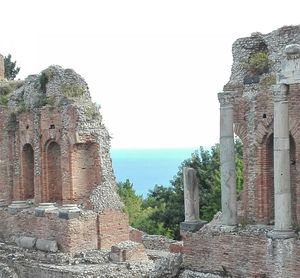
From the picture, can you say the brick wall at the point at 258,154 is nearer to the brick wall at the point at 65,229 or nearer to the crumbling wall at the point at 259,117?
the crumbling wall at the point at 259,117

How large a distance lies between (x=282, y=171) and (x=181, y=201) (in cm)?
2020

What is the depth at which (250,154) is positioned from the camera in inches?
641

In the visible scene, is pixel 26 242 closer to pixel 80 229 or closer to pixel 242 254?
pixel 80 229

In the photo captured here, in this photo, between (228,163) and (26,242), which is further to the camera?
(26,242)

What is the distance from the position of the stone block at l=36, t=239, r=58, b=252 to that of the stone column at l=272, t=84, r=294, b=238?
8113 mm

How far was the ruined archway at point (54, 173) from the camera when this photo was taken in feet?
73.6

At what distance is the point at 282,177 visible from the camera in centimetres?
1467

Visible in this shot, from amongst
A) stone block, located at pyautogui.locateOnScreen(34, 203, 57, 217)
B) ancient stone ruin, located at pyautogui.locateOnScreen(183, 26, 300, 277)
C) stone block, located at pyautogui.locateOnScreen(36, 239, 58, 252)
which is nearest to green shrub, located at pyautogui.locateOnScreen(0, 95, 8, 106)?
stone block, located at pyautogui.locateOnScreen(34, 203, 57, 217)

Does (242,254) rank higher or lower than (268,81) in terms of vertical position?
lower

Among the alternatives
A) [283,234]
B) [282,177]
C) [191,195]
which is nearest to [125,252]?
[191,195]

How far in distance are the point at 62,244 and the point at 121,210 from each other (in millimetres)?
2248

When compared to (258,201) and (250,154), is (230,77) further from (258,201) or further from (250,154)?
(258,201)

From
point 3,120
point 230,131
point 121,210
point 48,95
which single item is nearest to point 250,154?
point 230,131

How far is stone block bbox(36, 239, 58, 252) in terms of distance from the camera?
20.4 m
